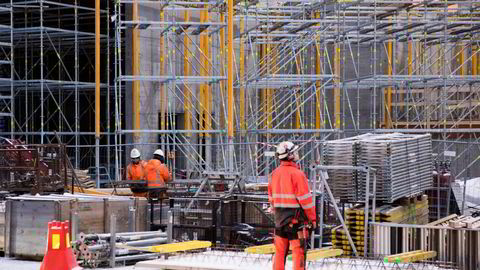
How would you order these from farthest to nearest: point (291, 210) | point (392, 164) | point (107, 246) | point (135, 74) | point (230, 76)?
1. point (135, 74)
2. point (230, 76)
3. point (392, 164)
4. point (107, 246)
5. point (291, 210)

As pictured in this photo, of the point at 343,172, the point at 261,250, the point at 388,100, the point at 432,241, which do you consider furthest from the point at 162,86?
the point at 432,241

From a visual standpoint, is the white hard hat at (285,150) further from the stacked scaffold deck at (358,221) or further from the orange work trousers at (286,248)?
the stacked scaffold deck at (358,221)

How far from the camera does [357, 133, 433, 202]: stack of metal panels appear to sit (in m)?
15.8

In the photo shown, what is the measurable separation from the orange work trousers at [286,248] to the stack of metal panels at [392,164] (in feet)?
11.9

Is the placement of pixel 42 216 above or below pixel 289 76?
below

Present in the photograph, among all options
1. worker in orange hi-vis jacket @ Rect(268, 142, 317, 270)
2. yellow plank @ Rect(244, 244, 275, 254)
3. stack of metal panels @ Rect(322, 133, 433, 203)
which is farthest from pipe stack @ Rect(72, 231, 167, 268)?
worker in orange hi-vis jacket @ Rect(268, 142, 317, 270)

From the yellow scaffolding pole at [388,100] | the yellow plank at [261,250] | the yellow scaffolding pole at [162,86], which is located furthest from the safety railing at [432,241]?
the yellow scaffolding pole at [388,100]

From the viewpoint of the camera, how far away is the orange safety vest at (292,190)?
12438mm

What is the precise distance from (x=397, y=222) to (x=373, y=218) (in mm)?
856

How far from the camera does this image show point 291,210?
1250cm

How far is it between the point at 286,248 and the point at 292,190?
73 cm

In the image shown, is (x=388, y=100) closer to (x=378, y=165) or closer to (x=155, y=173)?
(x=155, y=173)

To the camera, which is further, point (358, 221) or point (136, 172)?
point (136, 172)

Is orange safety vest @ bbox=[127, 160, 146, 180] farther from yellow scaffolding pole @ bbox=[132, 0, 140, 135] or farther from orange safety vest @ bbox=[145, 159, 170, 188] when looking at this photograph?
yellow scaffolding pole @ bbox=[132, 0, 140, 135]
